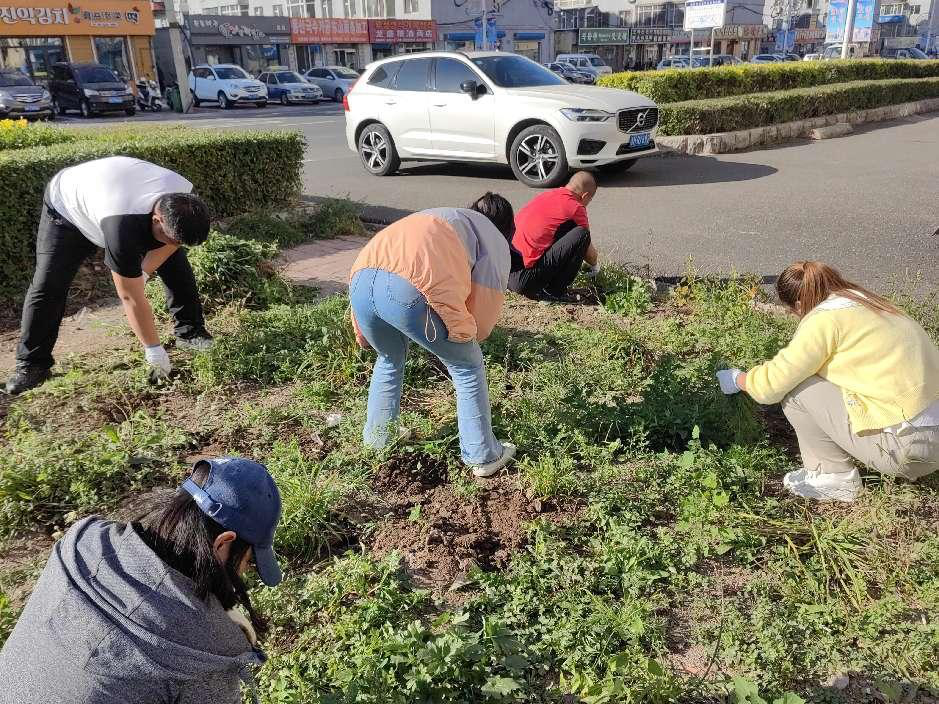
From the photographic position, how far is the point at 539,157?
998 centimetres

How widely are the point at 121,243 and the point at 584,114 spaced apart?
22.9 feet

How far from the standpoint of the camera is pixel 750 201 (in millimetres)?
9055

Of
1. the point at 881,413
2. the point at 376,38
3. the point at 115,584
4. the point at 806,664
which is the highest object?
the point at 376,38

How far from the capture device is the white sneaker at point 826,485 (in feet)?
10.8

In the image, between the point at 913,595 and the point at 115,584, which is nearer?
the point at 115,584

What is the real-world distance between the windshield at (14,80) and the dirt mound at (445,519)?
27530mm

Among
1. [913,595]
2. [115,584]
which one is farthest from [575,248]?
[115,584]

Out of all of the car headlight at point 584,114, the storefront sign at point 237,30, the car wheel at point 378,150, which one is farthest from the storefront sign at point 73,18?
the car headlight at point 584,114

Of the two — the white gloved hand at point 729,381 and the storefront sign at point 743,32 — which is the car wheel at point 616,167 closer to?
the white gloved hand at point 729,381

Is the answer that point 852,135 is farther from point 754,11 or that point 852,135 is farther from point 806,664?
point 754,11

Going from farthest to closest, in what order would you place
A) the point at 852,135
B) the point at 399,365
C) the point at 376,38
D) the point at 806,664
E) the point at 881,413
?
the point at 376,38 → the point at 852,135 → the point at 399,365 → the point at 881,413 → the point at 806,664

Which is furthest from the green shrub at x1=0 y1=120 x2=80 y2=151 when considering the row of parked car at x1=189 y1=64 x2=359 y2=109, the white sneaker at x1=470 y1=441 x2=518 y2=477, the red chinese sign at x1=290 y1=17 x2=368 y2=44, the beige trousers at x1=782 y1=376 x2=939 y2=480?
the red chinese sign at x1=290 y1=17 x2=368 y2=44

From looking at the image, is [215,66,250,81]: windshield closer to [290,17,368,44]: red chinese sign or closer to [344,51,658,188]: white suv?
[290,17,368,44]: red chinese sign

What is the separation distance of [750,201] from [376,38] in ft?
135
